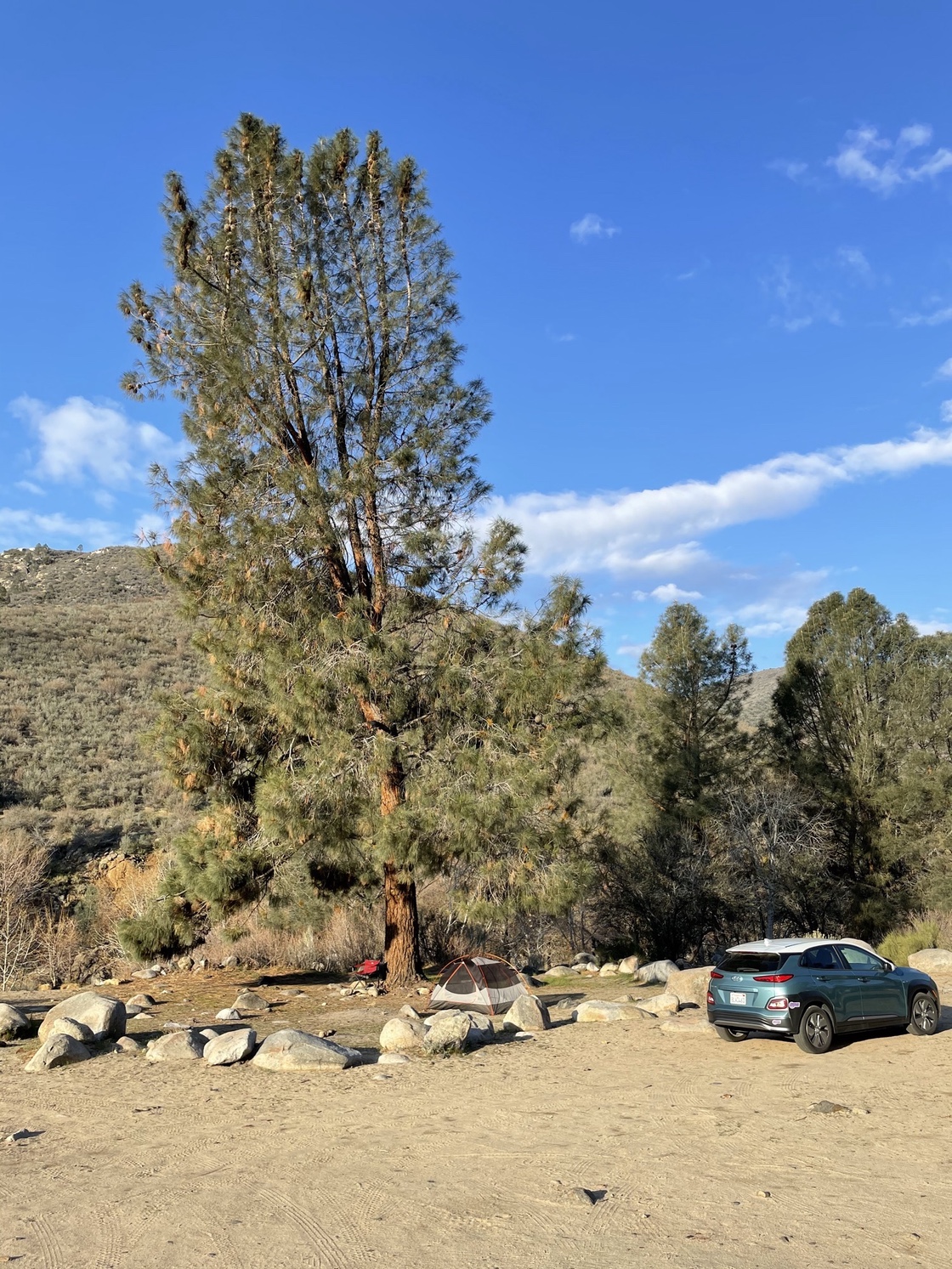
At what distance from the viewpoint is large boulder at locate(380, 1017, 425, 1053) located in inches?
453

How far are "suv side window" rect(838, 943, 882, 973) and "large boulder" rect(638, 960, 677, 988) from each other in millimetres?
5617

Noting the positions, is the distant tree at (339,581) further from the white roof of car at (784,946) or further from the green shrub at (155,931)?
the white roof of car at (784,946)

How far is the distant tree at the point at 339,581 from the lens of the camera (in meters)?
13.7

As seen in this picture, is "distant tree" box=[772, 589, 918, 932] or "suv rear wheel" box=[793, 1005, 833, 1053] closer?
"suv rear wheel" box=[793, 1005, 833, 1053]

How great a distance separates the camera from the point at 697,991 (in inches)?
600

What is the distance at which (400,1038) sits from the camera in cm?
1156

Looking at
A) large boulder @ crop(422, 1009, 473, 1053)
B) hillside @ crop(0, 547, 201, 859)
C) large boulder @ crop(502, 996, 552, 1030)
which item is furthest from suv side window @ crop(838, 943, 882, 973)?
hillside @ crop(0, 547, 201, 859)

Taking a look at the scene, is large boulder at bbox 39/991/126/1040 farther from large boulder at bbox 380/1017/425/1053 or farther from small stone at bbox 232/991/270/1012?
large boulder at bbox 380/1017/425/1053

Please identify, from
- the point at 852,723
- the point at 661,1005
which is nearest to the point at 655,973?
the point at 661,1005

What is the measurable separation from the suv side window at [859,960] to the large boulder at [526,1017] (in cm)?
430

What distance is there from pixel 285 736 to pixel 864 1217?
442 inches

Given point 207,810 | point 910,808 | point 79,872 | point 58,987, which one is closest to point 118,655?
point 79,872

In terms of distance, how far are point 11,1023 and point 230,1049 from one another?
3.75 m

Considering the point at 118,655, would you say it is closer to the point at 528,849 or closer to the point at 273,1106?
the point at 528,849
